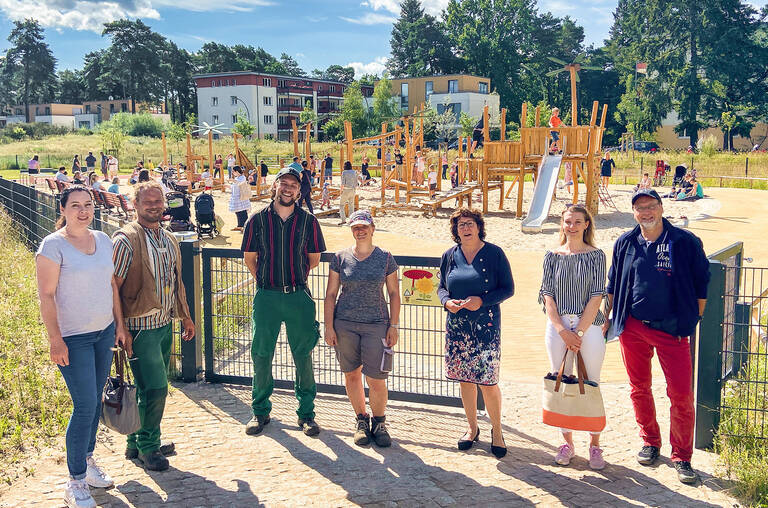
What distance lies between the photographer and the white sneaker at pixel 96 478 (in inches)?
175

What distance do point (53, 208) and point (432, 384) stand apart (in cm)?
831

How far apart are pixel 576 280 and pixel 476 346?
83cm

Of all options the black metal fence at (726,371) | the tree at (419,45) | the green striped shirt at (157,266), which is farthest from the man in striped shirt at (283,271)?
the tree at (419,45)

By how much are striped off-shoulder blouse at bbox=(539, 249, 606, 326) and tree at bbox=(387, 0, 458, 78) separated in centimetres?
9127

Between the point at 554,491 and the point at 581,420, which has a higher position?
the point at 581,420

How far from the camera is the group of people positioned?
4.25 metres

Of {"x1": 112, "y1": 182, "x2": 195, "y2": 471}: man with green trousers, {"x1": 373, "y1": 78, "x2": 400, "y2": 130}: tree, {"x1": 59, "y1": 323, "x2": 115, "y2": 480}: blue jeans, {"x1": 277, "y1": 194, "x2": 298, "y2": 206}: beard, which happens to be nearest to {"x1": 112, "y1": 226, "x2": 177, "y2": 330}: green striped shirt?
{"x1": 112, "y1": 182, "x2": 195, "y2": 471}: man with green trousers

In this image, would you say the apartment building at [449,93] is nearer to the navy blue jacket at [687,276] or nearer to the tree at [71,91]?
the tree at [71,91]

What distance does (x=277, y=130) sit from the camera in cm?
9025

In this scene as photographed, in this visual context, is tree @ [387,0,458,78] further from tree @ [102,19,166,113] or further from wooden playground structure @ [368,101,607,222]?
wooden playground structure @ [368,101,607,222]

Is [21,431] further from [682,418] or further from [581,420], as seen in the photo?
[682,418]

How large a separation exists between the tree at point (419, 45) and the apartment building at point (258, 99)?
8675mm

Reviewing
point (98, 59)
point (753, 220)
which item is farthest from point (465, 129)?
point (98, 59)

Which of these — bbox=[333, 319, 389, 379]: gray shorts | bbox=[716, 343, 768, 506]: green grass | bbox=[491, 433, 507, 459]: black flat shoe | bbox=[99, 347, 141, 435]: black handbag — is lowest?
bbox=[491, 433, 507, 459]: black flat shoe
